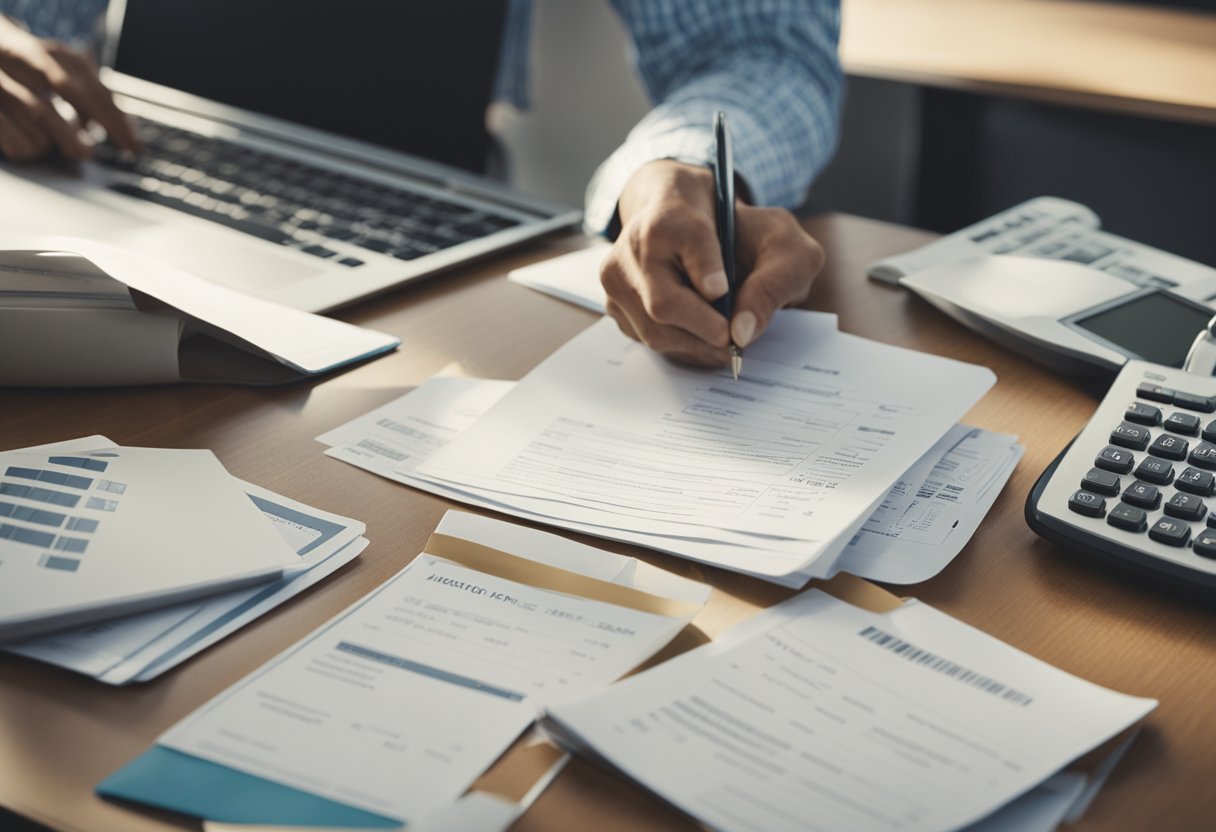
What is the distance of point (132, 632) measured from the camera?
437 millimetres

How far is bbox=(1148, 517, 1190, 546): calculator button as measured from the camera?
1.57ft

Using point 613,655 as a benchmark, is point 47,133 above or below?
above

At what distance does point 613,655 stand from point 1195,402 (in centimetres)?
34

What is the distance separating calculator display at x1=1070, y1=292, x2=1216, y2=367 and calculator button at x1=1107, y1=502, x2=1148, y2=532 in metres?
0.20

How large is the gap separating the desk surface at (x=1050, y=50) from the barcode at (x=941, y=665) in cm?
129

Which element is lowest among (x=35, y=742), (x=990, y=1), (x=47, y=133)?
(x=35, y=742)

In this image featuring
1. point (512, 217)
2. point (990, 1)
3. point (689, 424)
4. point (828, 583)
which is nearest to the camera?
point (828, 583)

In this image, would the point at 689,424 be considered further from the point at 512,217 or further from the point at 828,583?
the point at 512,217

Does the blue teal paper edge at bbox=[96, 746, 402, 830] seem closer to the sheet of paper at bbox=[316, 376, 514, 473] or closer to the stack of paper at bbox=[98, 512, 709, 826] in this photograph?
the stack of paper at bbox=[98, 512, 709, 826]

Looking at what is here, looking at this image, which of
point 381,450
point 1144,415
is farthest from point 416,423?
point 1144,415

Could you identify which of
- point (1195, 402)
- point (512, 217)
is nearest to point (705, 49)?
point (512, 217)

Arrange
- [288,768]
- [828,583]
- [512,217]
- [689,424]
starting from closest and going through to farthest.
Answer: [288,768] → [828,583] → [689,424] → [512,217]

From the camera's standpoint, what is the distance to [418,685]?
0.41m

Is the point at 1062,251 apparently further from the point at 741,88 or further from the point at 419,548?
the point at 419,548
